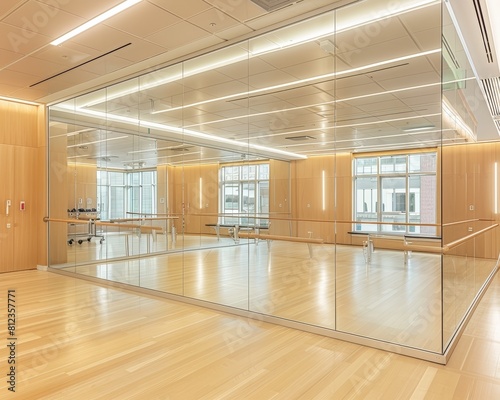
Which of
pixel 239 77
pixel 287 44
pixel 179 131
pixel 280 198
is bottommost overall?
pixel 280 198

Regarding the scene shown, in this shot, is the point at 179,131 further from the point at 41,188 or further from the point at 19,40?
the point at 41,188

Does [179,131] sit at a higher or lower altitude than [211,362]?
higher

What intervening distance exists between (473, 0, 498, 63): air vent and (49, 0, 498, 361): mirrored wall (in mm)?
306

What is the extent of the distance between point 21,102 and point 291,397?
27.7ft

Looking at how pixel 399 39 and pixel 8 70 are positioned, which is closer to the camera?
pixel 399 39

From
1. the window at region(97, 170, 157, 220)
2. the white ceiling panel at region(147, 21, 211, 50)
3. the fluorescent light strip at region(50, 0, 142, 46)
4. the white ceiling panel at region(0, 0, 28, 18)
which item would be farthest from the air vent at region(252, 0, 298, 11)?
the window at region(97, 170, 157, 220)

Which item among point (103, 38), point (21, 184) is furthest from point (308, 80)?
point (21, 184)

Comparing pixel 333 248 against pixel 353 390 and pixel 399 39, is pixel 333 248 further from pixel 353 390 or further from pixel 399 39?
pixel 399 39

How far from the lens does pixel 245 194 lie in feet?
18.0

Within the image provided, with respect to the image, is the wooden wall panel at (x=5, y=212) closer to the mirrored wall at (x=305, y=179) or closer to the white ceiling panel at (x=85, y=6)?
the mirrored wall at (x=305, y=179)

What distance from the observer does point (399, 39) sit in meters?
4.41

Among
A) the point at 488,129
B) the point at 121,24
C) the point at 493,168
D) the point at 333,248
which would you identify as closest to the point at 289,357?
the point at 333,248

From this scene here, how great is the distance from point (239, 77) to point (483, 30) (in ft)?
10.9

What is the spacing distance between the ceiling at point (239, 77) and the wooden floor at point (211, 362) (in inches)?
88.2
